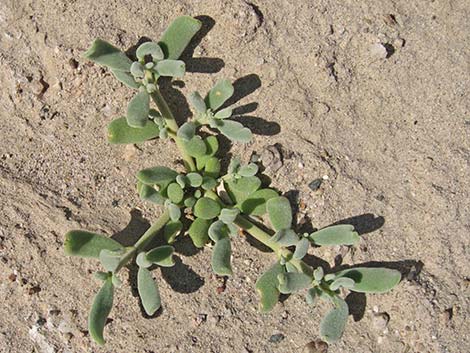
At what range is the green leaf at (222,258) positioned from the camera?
2779mm

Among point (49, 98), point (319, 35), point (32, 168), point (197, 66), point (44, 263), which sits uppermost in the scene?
point (319, 35)

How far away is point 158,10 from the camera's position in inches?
132

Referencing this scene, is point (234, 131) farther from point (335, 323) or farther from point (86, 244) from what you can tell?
point (335, 323)

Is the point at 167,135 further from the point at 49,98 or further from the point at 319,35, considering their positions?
the point at 319,35

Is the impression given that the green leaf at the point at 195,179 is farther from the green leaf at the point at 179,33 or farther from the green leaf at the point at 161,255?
the green leaf at the point at 179,33

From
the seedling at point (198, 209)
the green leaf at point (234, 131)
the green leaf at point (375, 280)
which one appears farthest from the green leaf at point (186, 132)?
the green leaf at point (375, 280)

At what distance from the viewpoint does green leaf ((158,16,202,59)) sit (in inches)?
123

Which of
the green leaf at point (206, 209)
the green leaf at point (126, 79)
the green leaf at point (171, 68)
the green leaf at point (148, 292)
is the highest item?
the green leaf at point (171, 68)

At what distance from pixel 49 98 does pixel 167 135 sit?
674mm

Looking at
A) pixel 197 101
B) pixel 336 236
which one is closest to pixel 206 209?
pixel 197 101

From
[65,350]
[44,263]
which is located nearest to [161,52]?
[44,263]

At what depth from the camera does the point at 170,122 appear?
3.14m

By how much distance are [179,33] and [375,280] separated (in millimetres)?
1464

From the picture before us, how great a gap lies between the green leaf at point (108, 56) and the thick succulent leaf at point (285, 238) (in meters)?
1.03
